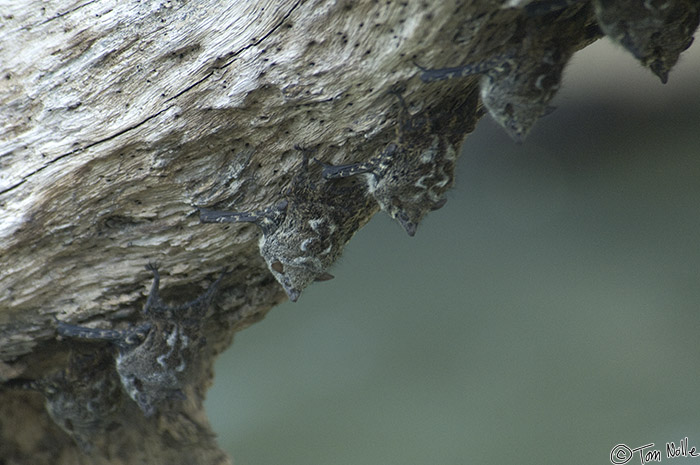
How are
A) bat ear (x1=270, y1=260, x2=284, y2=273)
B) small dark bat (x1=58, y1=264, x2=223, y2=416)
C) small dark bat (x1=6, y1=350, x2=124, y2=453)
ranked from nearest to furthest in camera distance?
bat ear (x1=270, y1=260, x2=284, y2=273)
small dark bat (x1=58, y1=264, x2=223, y2=416)
small dark bat (x1=6, y1=350, x2=124, y2=453)

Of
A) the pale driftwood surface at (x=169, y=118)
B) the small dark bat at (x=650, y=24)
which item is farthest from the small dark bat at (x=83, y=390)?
the small dark bat at (x=650, y=24)

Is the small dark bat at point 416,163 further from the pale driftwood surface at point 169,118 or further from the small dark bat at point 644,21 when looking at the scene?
the small dark bat at point 644,21

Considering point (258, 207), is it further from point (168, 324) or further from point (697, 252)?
point (697, 252)

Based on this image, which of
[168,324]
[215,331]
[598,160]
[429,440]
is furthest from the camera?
[598,160]

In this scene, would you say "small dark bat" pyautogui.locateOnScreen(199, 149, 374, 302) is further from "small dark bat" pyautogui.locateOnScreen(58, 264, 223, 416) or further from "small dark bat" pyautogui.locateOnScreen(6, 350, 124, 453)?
"small dark bat" pyautogui.locateOnScreen(6, 350, 124, 453)

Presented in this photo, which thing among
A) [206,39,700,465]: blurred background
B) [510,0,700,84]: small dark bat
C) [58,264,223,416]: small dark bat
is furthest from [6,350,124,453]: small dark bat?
[206,39,700,465]: blurred background

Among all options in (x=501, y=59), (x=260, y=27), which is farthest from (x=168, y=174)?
(x=501, y=59)

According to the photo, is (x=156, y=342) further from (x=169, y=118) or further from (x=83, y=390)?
(x=169, y=118)
